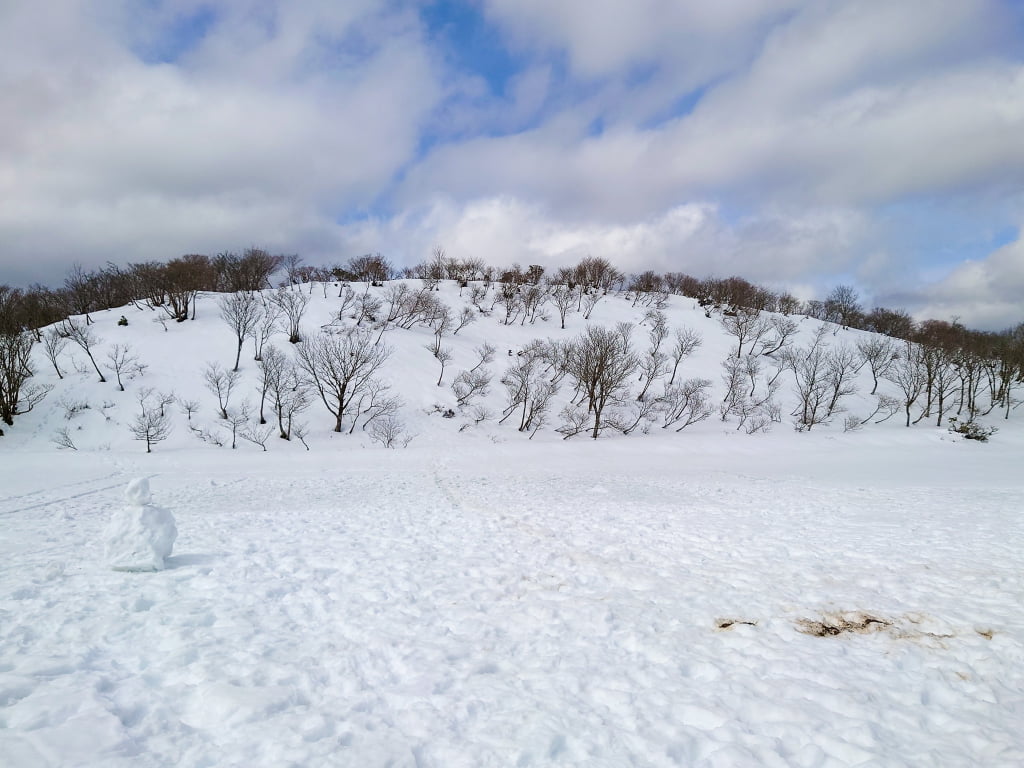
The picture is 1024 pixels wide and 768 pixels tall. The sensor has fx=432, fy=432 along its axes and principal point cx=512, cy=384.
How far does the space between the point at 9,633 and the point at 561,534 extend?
31.1 feet

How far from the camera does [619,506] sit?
14.9 metres

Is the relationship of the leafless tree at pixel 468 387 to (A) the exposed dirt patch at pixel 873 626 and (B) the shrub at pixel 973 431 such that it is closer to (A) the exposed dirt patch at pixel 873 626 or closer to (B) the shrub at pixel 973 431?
(A) the exposed dirt patch at pixel 873 626

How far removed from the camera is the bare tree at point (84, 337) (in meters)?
39.7

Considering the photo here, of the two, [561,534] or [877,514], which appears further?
[877,514]

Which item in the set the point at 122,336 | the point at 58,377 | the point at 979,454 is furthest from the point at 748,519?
the point at 122,336

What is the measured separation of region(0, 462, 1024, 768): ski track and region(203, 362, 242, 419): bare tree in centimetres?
2910

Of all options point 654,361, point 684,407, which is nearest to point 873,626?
point 684,407

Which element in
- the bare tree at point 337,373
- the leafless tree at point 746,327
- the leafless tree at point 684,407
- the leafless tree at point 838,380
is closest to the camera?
the bare tree at point 337,373

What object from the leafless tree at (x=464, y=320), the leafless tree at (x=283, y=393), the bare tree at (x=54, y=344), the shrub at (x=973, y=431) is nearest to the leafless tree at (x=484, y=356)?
the leafless tree at (x=464, y=320)

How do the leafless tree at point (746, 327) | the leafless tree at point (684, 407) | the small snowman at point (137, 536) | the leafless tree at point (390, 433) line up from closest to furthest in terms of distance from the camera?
the small snowman at point (137, 536) < the leafless tree at point (390, 433) < the leafless tree at point (684, 407) < the leafless tree at point (746, 327)

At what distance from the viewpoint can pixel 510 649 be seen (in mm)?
5727

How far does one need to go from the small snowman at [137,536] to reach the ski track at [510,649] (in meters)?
0.26

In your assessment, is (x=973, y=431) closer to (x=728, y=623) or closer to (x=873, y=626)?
(x=873, y=626)

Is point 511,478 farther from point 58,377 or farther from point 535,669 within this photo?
point 58,377
